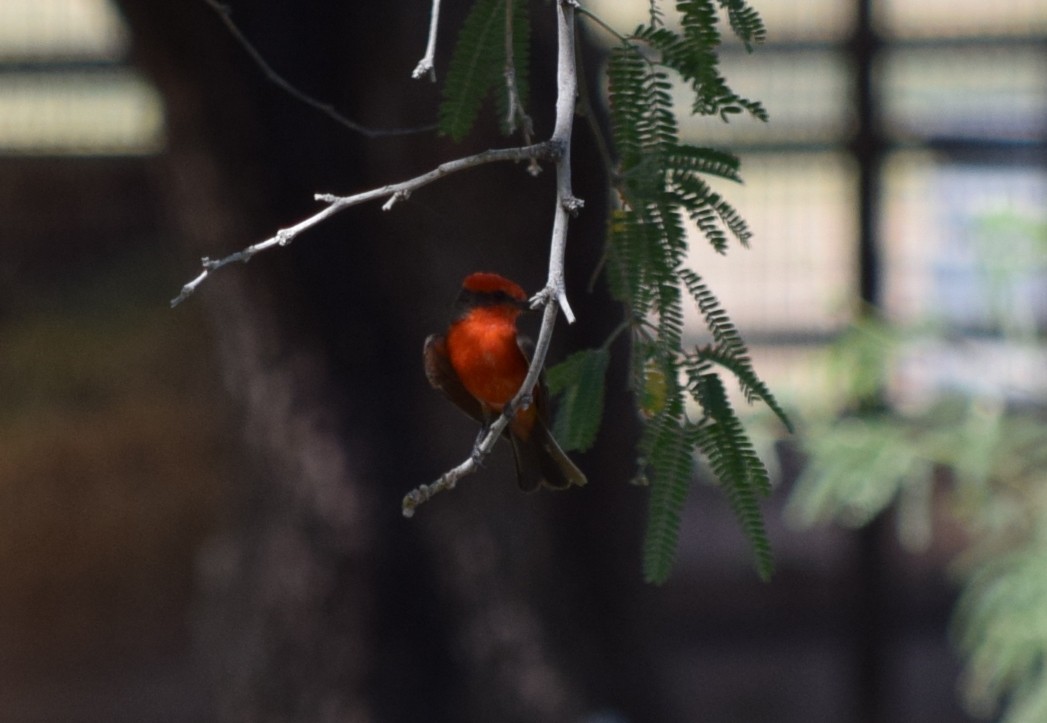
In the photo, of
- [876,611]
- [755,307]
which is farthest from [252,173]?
[876,611]

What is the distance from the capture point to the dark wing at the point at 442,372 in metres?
1.90

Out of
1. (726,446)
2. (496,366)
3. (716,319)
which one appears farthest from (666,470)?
(496,366)

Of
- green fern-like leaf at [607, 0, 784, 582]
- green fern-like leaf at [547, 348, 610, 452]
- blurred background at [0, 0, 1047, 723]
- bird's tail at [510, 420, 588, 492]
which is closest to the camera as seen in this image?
green fern-like leaf at [607, 0, 784, 582]

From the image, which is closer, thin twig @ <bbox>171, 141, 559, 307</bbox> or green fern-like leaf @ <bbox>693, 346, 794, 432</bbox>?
thin twig @ <bbox>171, 141, 559, 307</bbox>

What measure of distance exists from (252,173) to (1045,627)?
2.50m

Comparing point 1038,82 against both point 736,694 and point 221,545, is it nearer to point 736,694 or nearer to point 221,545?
point 736,694

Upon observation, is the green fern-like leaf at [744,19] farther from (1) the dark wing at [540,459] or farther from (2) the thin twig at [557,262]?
(1) the dark wing at [540,459]

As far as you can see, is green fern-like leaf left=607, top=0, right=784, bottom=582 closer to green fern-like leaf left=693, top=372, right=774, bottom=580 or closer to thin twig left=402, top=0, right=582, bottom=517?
green fern-like leaf left=693, top=372, right=774, bottom=580

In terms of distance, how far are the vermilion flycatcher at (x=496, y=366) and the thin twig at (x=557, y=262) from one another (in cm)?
32

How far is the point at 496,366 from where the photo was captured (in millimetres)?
1895

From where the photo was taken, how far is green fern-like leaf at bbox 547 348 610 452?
1.77 m

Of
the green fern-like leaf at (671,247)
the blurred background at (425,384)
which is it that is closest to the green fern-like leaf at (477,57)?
the green fern-like leaf at (671,247)

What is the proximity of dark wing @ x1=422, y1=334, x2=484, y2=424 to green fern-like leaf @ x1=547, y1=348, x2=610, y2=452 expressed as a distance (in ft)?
0.53

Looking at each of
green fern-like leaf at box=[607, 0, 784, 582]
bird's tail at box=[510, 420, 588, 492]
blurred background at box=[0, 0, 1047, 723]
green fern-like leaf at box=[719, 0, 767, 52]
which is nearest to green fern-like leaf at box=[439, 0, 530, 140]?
green fern-like leaf at box=[607, 0, 784, 582]
